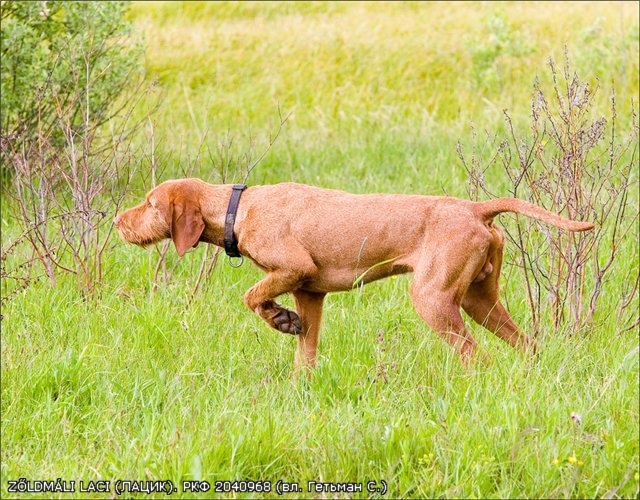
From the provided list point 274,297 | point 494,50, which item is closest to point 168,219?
point 274,297

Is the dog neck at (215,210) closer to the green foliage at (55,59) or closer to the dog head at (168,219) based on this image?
the dog head at (168,219)

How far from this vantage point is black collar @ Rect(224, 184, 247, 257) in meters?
5.42

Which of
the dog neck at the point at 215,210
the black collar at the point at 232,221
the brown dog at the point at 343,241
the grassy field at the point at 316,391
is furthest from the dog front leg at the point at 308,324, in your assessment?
the dog neck at the point at 215,210

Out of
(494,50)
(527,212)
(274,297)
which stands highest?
(527,212)

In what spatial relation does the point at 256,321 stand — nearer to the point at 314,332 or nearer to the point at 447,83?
the point at 314,332

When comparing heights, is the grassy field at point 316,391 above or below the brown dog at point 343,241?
below

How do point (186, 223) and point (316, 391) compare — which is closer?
point (316, 391)

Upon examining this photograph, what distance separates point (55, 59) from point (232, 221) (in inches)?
191

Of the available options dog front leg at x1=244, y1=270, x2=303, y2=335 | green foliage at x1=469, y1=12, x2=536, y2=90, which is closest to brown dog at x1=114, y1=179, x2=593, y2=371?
dog front leg at x1=244, y1=270, x2=303, y2=335

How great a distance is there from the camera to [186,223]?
5453 millimetres

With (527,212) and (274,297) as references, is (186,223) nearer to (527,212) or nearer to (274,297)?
(274,297)

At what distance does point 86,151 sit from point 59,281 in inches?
36.6

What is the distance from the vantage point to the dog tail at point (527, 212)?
4676 mm

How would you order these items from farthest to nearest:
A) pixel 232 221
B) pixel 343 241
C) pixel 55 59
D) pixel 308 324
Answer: pixel 55 59, pixel 308 324, pixel 232 221, pixel 343 241
